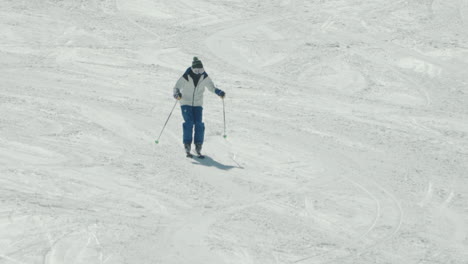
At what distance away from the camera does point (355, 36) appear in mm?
22375

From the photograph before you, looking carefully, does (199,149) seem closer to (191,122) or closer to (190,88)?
(191,122)

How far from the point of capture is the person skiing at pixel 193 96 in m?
12.7

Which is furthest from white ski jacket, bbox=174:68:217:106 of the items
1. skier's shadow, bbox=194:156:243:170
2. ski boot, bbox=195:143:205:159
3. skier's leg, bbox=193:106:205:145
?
skier's shadow, bbox=194:156:243:170

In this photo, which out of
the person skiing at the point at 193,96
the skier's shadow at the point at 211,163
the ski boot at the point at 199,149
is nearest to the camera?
the skier's shadow at the point at 211,163

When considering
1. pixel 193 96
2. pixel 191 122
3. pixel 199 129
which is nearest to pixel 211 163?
pixel 199 129

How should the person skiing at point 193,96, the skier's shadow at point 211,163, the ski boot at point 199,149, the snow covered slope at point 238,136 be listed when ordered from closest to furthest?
1. the snow covered slope at point 238,136
2. the skier's shadow at point 211,163
3. the person skiing at point 193,96
4. the ski boot at point 199,149

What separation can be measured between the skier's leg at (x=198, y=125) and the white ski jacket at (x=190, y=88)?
0.38 ft

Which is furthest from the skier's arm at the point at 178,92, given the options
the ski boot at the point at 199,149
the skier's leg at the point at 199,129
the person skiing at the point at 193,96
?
the ski boot at the point at 199,149

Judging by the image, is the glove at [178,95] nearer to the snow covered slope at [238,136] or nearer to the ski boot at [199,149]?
the ski boot at [199,149]

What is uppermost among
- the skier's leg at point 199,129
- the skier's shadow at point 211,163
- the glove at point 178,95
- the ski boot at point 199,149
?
the glove at point 178,95

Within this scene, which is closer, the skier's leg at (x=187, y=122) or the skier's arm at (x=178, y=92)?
the skier's arm at (x=178, y=92)

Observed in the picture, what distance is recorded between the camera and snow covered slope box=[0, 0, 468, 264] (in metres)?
9.59

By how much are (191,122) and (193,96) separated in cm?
45

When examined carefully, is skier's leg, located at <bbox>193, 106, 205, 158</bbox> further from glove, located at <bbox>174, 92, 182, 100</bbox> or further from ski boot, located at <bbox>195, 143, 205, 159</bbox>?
glove, located at <bbox>174, 92, 182, 100</bbox>
